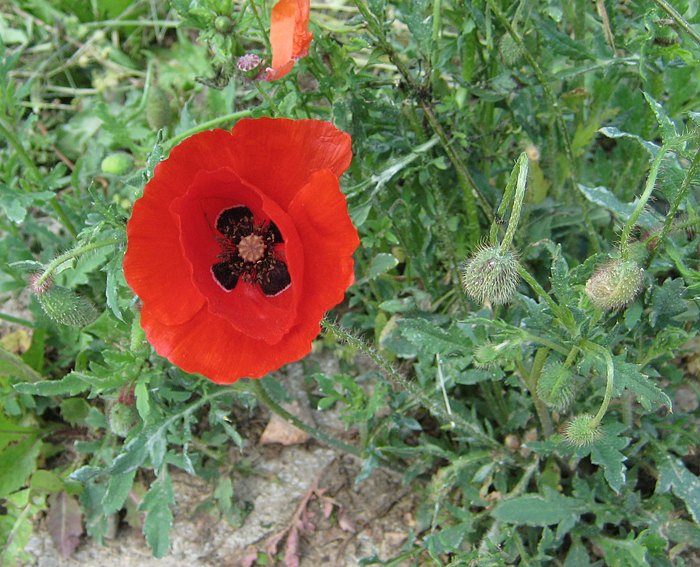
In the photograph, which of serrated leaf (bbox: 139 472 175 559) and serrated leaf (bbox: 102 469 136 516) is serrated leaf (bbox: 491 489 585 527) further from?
serrated leaf (bbox: 102 469 136 516)

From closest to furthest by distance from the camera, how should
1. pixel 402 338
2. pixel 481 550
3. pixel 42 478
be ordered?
A: pixel 481 550, pixel 402 338, pixel 42 478

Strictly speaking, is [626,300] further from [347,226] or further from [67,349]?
[67,349]

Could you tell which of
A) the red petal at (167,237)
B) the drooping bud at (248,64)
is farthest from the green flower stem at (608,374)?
the drooping bud at (248,64)

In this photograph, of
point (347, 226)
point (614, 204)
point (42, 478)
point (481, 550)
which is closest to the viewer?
point (347, 226)

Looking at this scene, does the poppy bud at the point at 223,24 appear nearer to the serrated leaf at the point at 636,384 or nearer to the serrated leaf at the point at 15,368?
the serrated leaf at the point at 636,384

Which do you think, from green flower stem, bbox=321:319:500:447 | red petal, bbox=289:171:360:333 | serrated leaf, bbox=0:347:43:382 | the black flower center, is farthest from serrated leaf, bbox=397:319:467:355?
serrated leaf, bbox=0:347:43:382

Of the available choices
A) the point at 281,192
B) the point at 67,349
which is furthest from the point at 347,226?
the point at 67,349
